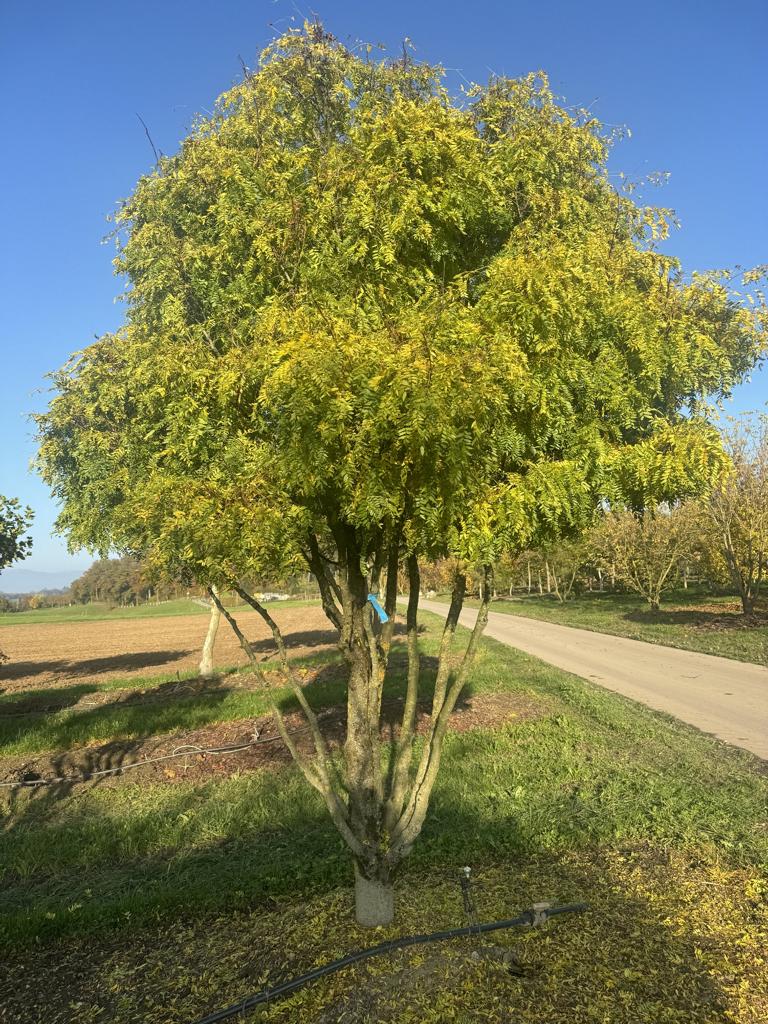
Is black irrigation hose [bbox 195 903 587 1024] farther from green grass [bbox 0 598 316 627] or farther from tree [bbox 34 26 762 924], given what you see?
green grass [bbox 0 598 316 627]

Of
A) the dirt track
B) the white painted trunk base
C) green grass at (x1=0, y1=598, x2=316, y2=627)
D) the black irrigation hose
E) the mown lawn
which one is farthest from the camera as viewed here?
green grass at (x1=0, y1=598, x2=316, y2=627)

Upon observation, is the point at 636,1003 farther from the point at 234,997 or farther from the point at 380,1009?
the point at 234,997

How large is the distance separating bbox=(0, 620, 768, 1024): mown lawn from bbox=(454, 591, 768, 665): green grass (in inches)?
410

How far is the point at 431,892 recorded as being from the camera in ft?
15.1

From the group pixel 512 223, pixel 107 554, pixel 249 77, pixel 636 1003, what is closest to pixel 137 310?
pixel 249 77

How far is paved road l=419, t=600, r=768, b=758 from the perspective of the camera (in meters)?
9.65

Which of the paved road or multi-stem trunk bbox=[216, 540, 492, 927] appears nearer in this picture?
multi-stem trunk bbox=[216, 540, 492, 927]

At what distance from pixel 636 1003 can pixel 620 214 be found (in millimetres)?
6001

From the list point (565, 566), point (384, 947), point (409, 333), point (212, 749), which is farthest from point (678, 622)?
point (409, 333)

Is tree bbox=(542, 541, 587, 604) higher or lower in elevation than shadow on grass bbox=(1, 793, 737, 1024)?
higher

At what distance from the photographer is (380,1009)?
3326mm

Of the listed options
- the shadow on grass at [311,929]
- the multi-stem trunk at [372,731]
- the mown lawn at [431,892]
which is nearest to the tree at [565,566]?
the mown lawn at [431,892]

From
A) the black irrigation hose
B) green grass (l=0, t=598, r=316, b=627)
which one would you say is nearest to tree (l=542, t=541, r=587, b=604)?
green grass (l=0, t=598, r=316, b=627)

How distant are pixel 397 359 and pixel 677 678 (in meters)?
13.1
